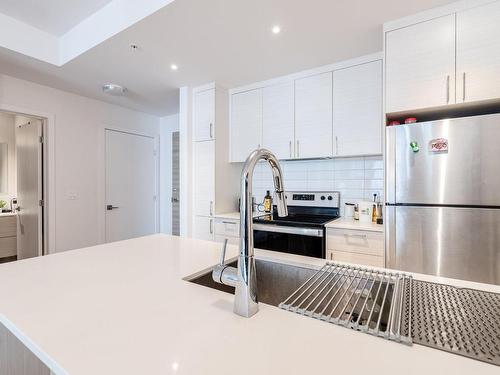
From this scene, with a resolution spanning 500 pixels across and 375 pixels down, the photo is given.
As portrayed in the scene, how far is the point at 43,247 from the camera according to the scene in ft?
9.90

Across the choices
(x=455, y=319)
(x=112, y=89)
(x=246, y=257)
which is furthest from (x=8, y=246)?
(x=455, y=319)

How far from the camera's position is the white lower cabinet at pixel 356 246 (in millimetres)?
2014

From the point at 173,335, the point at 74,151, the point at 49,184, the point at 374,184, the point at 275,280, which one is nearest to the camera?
the point at 173,335

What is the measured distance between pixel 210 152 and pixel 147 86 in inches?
41.9

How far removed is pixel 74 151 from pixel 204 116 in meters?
1.70

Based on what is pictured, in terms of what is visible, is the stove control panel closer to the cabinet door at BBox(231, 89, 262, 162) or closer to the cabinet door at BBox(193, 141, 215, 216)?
the cabinet door at BBox(231, 89, 262, 162)

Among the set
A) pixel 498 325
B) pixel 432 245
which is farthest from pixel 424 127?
pixel 498 325

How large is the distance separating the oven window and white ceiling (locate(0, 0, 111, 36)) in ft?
7.73

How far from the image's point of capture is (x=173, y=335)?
0.62m

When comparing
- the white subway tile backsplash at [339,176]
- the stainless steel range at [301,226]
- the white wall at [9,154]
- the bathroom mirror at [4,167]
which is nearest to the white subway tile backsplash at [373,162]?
the white subway tile backsplash at [339,176]

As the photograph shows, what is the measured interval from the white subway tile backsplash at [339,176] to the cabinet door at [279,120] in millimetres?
328

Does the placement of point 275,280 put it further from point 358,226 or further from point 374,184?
point 374,184

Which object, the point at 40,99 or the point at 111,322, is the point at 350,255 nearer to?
the point at 111,322

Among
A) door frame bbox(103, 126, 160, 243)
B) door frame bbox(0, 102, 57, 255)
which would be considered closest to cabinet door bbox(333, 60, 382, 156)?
door frame bbox(103, 126, 160, 243)
